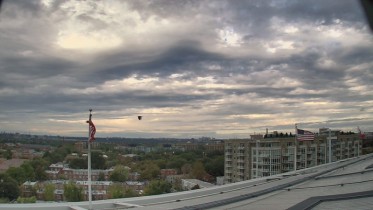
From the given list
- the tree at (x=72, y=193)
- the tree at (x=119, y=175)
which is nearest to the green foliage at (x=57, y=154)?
the tree at (x=119, y=175)

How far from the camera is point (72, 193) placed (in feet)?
164

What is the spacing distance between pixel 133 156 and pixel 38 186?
70.4 feet

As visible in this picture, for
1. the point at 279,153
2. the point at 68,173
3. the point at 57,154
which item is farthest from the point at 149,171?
the point at 279,153

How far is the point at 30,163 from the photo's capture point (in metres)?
66.3

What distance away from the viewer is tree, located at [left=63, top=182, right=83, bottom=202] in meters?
49.5

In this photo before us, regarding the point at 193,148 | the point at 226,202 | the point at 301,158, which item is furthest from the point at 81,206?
the point at 193,148

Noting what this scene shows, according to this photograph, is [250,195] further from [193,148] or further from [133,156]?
[193,148]

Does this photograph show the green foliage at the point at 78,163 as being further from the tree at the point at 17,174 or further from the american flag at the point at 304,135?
the american flag at the point at 304,135

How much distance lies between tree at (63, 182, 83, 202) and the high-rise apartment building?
22.6 meters

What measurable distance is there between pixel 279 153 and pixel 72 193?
30.8 m

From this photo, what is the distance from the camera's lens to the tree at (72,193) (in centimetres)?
4946

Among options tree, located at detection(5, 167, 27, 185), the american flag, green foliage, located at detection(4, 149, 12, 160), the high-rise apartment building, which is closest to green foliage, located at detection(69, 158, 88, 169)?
tree, located at detection(5, 167, 27, 185)

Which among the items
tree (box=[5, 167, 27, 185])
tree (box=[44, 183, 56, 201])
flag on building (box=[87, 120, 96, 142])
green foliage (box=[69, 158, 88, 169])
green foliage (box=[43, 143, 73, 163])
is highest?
flag on building (box=[87, 120, 96, 142])

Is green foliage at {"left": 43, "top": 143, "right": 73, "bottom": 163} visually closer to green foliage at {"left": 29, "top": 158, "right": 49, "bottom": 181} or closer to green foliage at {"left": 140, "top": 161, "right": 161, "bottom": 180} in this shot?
green foliage at {"left": 29, "top": 158, "right": 49, "bottom": 181}
